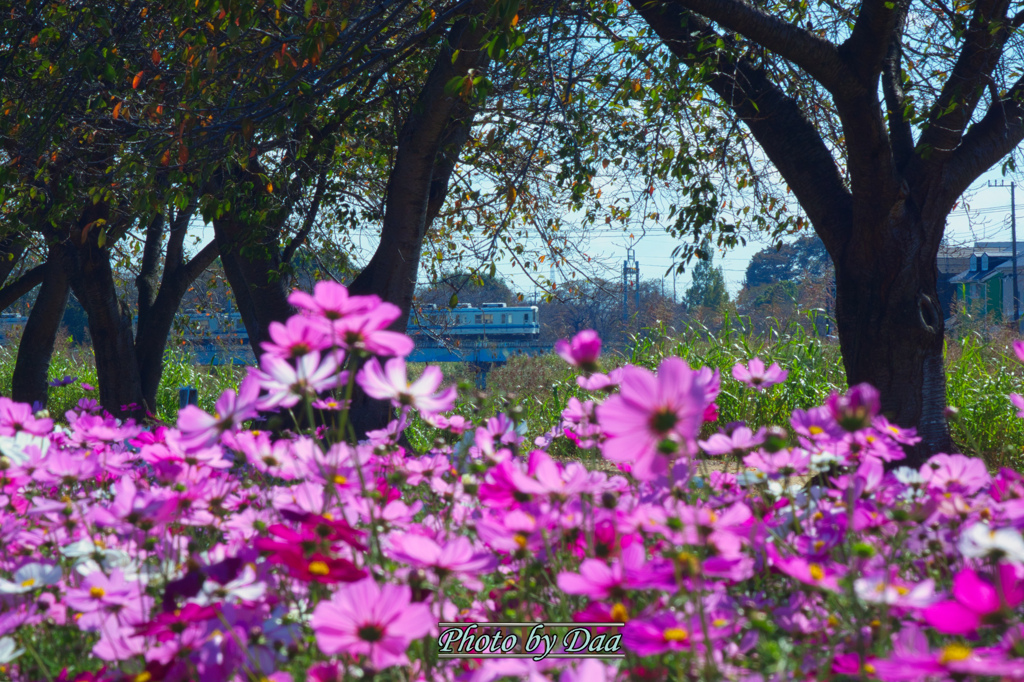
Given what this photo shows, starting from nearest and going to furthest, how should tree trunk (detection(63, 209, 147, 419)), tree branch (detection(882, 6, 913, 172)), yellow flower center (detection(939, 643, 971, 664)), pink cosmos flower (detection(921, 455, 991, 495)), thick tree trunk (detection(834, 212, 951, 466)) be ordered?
yellow flower center (detection(939, 643, 971, 664))
pink cosmos flower (detection(921, 455, 991, 495))
thick tree trunk (detection(834, 212, 951, 466))
tree branch (detection(882, 6, 913, 172))
tree trunk (detection(63, 209, 147, 419))

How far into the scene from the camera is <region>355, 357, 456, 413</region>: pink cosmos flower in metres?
1.10

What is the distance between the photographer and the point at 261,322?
207 inches

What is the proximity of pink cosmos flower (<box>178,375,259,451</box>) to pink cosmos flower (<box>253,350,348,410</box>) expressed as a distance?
0.7 inches

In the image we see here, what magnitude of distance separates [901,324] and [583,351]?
325cm

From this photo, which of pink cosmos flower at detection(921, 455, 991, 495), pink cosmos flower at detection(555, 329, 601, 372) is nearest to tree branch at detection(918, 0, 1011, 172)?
pink cosmos flower at detection(921, 455, 991, 495)

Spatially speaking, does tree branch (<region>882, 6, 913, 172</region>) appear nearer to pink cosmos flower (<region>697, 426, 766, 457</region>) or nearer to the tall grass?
pink cosmos flower (<region>697, 426, 766, 457</region>)

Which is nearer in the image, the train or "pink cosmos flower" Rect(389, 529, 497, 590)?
"pink cosmos flower" Rect(389, 529, 497, 590)

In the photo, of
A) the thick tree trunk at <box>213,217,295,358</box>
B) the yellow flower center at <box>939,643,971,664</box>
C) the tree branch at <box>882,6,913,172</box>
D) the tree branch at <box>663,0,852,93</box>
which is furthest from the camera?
the thick tree trunk at <box>213,217,295,358</box>

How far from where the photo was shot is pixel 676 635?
0.83 m

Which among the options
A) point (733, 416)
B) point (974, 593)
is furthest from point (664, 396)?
point (733, 416)

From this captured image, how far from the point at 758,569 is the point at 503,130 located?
445 cm

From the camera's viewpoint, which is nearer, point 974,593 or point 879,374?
point 974,593

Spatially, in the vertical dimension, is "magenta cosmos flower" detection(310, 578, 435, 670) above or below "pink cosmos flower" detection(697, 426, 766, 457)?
below

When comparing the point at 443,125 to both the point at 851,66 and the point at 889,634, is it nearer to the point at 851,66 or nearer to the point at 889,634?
the point at 851,66
